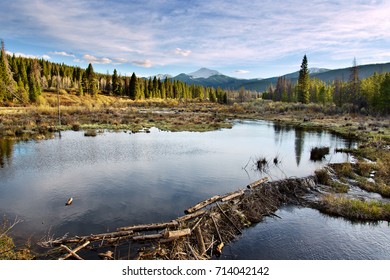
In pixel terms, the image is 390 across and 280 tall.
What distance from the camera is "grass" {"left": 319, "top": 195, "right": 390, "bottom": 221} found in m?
14.1

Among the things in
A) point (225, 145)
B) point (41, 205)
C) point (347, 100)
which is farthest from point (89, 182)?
point (347, 100)

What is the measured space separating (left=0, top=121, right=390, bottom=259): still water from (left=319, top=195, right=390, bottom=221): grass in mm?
926

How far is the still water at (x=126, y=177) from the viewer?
12.7 m

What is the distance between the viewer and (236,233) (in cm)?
1214

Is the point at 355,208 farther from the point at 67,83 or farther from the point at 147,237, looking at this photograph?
the point at 67,83

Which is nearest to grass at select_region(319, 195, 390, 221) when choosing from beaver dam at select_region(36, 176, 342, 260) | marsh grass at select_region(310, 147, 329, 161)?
beaver dam at select_region(36, 176, 342, 260)

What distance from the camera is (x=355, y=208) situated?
14.5 meters

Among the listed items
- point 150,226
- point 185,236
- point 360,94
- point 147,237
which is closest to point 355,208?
point 185,236

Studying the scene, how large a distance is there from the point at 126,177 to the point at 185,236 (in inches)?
395

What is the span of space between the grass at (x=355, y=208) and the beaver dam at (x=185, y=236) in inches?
42.8

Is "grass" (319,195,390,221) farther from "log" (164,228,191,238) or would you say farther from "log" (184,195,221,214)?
"log" (164,228,191,238)

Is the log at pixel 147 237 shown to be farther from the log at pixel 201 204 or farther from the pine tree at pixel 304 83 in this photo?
the pine tree at pixel 304 83

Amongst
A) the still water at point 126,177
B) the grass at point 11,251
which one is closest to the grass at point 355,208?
the still water at point 126,177
